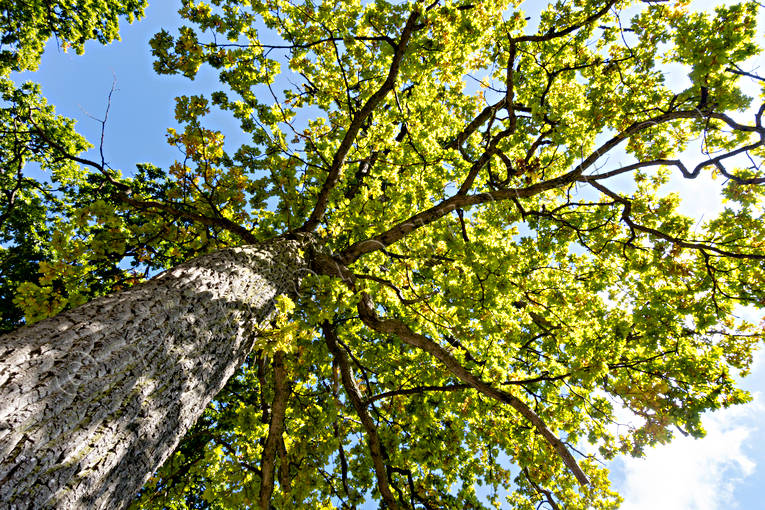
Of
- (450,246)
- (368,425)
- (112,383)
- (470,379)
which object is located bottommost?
(112,383)

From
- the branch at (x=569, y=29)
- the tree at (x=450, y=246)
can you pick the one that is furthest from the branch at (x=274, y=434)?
the branch at (x=569, y=29)

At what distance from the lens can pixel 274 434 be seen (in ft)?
14.6

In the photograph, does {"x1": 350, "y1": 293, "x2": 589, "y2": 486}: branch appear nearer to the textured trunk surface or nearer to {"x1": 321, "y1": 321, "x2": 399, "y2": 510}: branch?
{"x1": 321, "y1": 321, "x2": 399, "y2": 510}: branch

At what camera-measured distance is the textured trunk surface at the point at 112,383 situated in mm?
1336

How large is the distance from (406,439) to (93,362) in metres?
4.98

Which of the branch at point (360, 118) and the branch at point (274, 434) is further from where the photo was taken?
the branch at point (360, 118)

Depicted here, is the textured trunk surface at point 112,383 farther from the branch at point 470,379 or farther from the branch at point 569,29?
the branch at point 569,29

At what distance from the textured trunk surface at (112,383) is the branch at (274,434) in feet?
6.78

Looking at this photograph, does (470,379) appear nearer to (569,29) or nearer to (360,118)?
(360,118)

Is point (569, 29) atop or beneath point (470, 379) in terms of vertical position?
atop

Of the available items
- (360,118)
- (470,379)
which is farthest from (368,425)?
(360,118)

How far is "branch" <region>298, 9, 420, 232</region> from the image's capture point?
14.6ft

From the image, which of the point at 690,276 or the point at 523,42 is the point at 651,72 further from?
the point at 690,276

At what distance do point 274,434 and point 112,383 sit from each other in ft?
10.6
